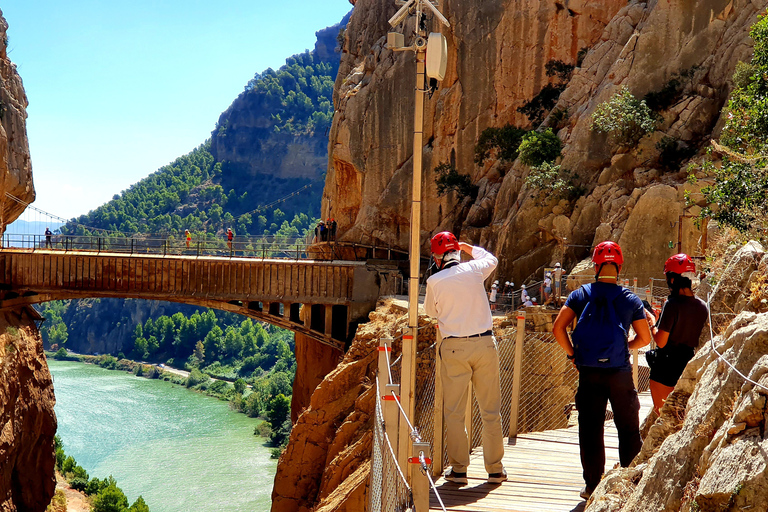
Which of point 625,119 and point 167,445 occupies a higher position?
point 625,119

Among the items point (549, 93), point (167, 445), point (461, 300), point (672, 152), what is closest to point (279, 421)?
point (167, 445)

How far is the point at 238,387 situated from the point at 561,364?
6704cm

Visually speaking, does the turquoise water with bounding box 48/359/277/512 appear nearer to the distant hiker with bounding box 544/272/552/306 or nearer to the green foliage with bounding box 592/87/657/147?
the distant hiker with bounding box 544/272/552/306

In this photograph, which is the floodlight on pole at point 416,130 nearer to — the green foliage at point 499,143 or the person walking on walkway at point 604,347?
the person walking on walkway at point 604,347

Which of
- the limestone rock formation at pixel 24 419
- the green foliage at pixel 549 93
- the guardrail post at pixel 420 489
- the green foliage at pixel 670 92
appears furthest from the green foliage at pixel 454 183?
the guardrail post at pixel 420 489

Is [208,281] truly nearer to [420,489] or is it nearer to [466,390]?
[466,390]

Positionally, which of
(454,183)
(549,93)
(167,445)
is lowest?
(167,445)

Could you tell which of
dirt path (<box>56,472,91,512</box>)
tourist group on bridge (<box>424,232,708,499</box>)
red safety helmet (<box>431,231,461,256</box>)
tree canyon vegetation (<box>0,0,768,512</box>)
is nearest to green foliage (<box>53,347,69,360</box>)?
dirt path (<box>56,472,91,512</box>)

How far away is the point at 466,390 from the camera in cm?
605

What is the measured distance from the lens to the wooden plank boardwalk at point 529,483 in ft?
19.0

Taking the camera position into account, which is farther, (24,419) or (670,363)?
(24,419)

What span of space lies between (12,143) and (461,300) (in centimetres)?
3244

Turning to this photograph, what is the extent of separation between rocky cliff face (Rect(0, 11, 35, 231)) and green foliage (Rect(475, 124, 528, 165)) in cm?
2074

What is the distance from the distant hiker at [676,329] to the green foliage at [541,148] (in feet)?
69.5
